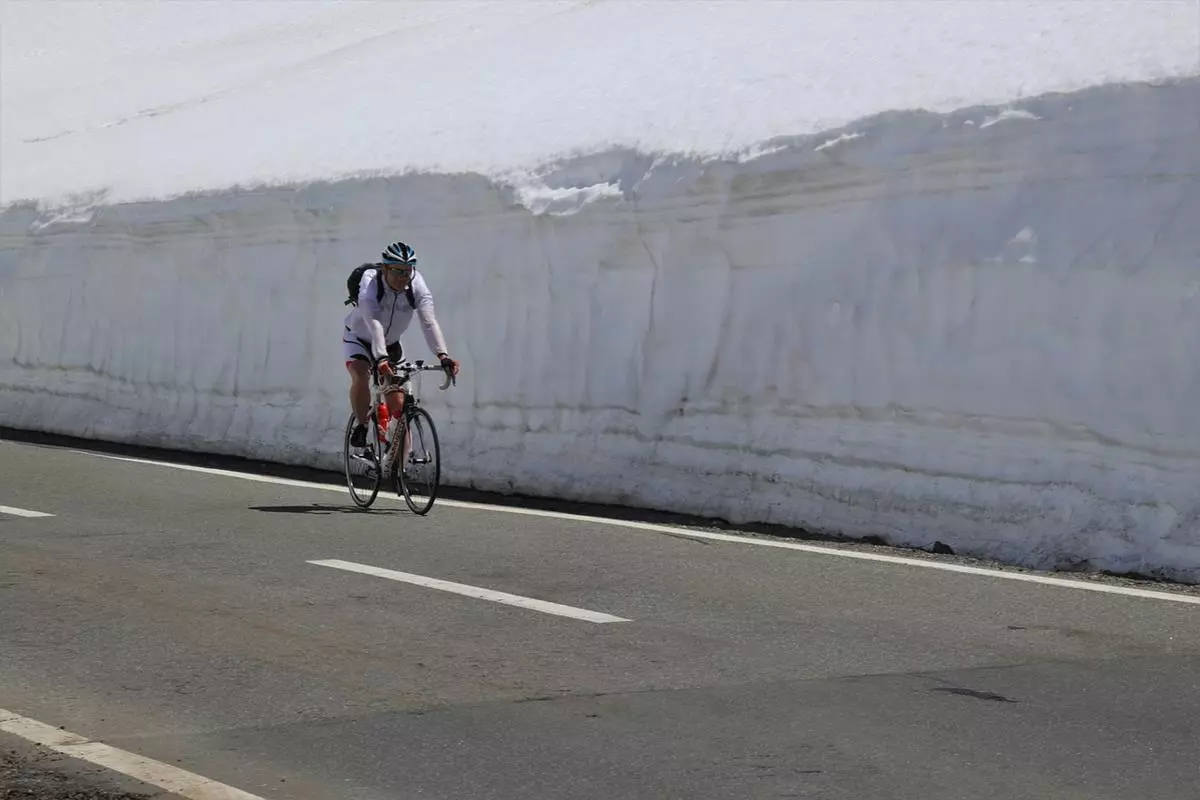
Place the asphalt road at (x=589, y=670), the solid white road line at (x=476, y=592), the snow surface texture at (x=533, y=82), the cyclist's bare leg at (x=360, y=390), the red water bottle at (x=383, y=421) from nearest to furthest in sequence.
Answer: the asphalt road at (x=589, y=670) < the solid white road line at (x=476, y=592) < the red water bottle at (x=383, y=421) < the cyclist's bare leg at (x=360, y=390) < the snow surface texture at (x=533, y=82)

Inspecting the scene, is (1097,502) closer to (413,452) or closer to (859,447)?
(859,447)

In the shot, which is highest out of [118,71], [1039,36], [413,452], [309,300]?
[118,71]

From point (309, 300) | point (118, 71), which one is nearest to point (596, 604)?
point (309, 300)

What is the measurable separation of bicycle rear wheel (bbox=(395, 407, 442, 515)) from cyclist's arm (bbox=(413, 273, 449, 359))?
0.42m

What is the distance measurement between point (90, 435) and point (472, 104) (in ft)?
16.6

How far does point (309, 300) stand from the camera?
52.6 feet

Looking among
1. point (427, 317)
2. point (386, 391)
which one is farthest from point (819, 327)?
point (386, 391)

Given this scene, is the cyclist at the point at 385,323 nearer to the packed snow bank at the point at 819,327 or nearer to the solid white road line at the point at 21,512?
the packed snow bank at the point at 819,327

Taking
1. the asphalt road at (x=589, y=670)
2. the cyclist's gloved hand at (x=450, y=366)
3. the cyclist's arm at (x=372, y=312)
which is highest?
the cyclist's arm at (x=372, y=312)

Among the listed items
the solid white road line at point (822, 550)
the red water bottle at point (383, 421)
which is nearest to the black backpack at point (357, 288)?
the red water bottle at point (383, 421)

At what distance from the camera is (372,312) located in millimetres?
11500

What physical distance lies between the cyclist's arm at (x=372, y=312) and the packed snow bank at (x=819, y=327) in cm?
201

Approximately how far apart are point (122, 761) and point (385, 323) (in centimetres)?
667

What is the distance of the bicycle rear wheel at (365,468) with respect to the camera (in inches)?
457
